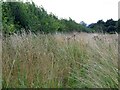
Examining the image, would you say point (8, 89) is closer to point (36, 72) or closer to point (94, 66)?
point (36, 72)

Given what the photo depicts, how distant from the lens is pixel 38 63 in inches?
139

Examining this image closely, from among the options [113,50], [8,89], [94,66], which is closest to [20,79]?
[8,89]

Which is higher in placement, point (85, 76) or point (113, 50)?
point (113, 50)

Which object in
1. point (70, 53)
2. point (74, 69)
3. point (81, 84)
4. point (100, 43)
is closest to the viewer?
point (81, 84)

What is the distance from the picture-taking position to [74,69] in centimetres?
388

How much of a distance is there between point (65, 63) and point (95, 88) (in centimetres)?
104

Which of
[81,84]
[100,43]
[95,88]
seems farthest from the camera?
[100,43]

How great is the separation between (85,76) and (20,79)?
80cm

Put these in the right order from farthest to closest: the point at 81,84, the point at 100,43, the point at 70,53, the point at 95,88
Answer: the point at 70,53 → the point at 100,43 → the point at 81,84 → the point at 95,88

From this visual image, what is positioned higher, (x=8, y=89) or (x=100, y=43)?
(x=100, y=43)

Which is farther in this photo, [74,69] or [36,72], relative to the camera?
[74,69]

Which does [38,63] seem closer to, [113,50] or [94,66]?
[94,66]

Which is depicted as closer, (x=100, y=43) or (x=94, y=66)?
(x=94, y=66)

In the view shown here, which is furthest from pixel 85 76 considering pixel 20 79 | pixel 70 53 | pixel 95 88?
pixel 70 53
